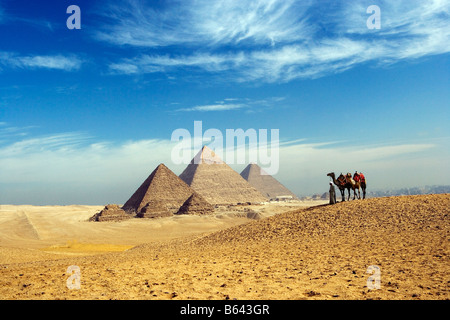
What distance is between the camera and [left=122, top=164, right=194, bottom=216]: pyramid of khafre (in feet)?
195

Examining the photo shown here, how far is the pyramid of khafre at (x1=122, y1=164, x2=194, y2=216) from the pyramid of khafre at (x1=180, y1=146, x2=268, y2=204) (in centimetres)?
2342

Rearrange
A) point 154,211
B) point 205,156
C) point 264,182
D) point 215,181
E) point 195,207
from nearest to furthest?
point 154,211
point 195,207
point 205,156
point 215,181
point 264,182

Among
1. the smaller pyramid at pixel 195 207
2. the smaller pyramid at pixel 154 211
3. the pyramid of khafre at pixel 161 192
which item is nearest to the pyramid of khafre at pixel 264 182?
the pyramid of khafre at pixel 161 192

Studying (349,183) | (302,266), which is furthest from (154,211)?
(302,266)

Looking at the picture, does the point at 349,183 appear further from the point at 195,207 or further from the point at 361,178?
the point at 195,207

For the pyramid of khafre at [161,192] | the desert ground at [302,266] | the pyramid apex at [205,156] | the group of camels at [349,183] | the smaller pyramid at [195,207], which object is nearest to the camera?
the desert ground at [302,266]

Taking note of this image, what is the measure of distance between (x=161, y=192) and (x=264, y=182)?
101 metres

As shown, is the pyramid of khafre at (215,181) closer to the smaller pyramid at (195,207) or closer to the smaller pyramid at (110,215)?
the smaller pyramid at (195,207)

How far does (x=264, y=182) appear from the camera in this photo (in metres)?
158

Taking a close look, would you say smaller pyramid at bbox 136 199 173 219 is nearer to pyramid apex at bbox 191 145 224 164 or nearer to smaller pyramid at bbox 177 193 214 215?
smaller pyramid at bbox 177 193 214 215

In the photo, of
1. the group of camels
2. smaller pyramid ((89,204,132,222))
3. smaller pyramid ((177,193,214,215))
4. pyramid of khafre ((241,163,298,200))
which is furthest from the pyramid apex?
the group of camels

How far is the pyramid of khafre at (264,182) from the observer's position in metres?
150

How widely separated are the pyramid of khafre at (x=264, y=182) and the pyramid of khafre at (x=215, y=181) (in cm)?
4272
